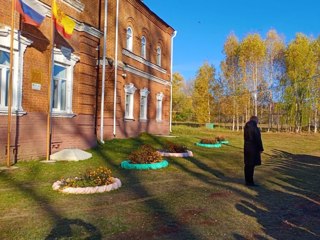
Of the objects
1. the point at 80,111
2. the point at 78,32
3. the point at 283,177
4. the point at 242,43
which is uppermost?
the point at 242,43

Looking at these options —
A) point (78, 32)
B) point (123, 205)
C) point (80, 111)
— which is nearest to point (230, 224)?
point (123, 205)

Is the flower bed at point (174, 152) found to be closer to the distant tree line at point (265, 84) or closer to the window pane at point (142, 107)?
the window pane at point (142, 107)

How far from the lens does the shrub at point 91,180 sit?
293 inches

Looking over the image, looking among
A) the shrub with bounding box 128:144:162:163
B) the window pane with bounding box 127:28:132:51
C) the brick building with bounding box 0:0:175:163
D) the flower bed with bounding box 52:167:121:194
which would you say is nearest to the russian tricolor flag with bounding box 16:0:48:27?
the brick building with bounding box 0:0:175:163

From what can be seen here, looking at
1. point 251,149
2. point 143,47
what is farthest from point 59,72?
point 143,47

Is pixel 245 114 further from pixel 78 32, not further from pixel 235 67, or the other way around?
pixel 78 32

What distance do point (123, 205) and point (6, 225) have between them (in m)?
2.04

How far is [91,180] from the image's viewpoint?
25.1 ft

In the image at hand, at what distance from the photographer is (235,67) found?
47.2m

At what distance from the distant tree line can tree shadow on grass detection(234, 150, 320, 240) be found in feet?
117

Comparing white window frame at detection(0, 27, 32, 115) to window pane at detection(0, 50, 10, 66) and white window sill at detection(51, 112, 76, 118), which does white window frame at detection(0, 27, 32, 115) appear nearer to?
window pane at detection(0, 50, 10, 66)

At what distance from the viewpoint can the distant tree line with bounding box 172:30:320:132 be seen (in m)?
42.9

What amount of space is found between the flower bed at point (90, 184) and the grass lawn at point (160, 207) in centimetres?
19

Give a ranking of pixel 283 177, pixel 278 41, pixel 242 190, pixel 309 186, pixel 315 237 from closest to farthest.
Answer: pixel 315 237 → pixel 242 190 → pixel 309 186 → pixel 283 177 → pixel 278 41
